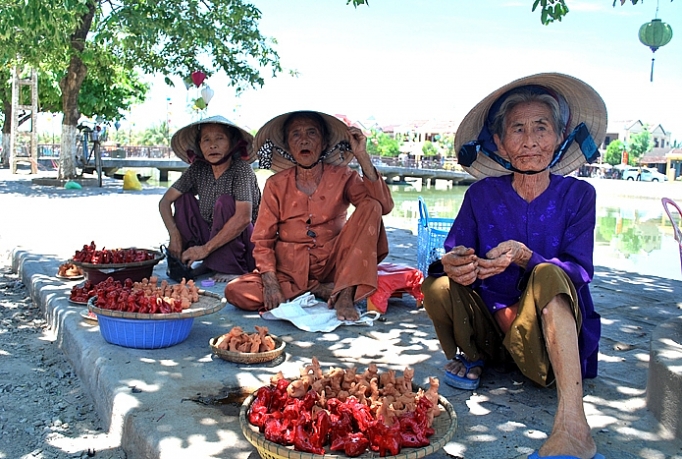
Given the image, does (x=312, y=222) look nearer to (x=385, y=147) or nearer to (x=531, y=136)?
(x=531, y=136)

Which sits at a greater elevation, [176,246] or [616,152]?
[616,152]

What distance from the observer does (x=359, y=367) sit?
2932mm

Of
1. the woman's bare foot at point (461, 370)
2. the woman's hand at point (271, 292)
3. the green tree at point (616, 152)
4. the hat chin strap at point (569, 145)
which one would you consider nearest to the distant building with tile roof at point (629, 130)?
the green tree at point (616, 152)

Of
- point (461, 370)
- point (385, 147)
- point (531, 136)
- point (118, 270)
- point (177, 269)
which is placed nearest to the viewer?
point (531, 136)

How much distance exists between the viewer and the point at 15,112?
674 inches

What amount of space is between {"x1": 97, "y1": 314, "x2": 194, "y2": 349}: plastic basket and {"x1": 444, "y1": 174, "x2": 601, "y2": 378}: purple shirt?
4.75 ft

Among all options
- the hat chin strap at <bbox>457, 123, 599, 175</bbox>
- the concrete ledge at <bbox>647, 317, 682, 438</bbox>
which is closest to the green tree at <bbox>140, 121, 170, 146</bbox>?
the hat chin strap at <bbox>457, 123, 599, 175</bbox>

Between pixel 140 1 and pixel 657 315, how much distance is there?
31.6ft

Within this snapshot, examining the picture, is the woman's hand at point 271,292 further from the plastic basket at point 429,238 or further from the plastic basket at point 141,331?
the plastic basket at point 429,238

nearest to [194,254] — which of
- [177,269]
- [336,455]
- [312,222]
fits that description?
[177,269]

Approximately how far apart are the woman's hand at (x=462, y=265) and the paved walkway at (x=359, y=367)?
0.52m

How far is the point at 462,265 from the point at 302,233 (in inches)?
67.7

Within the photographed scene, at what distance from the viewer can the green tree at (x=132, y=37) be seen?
8.00 metres

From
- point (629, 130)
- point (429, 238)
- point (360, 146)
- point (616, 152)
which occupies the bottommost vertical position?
point (429, 238)
